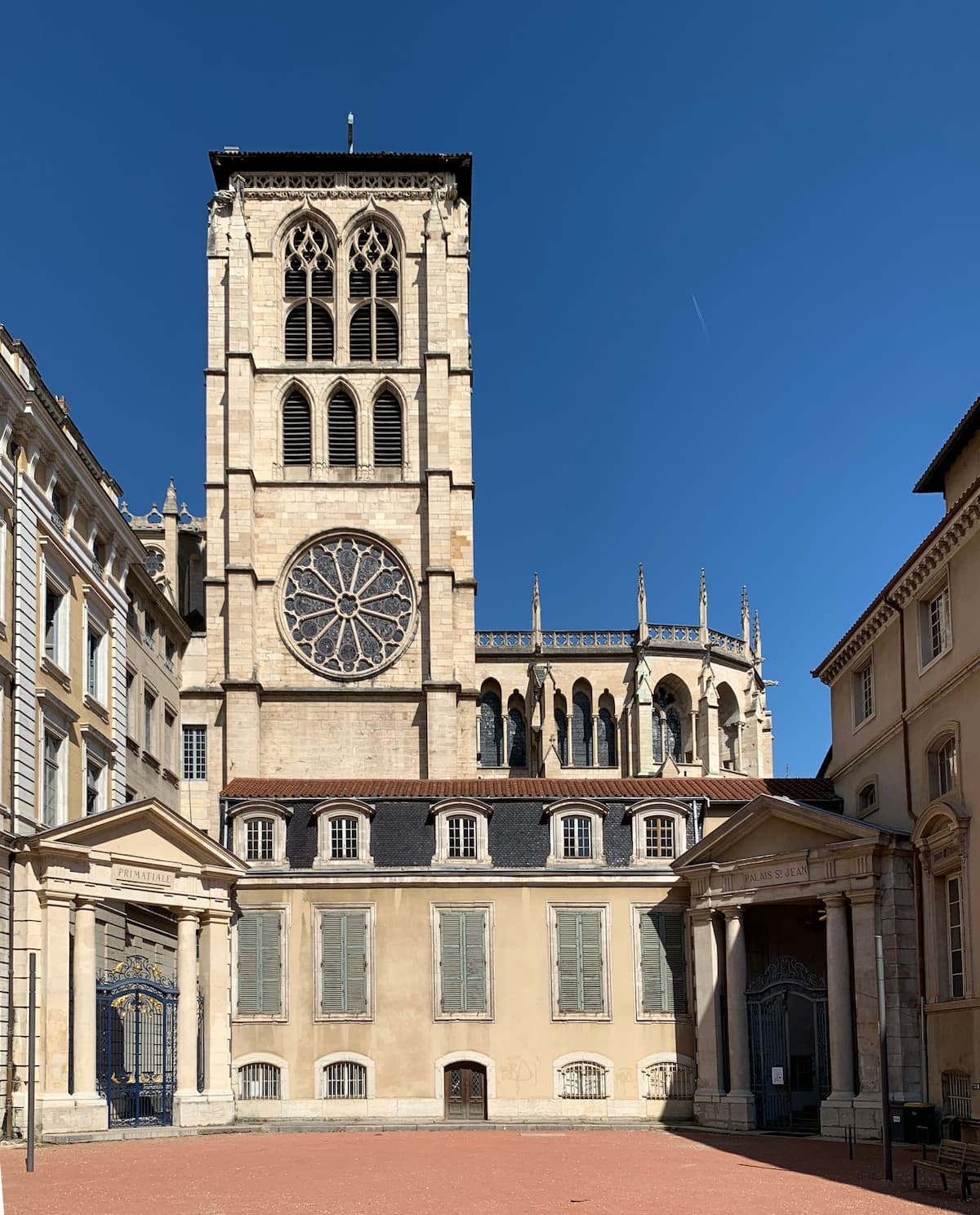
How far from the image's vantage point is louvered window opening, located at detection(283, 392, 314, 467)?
59688 millimetres

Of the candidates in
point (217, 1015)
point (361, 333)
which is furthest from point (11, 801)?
point (361, 333)

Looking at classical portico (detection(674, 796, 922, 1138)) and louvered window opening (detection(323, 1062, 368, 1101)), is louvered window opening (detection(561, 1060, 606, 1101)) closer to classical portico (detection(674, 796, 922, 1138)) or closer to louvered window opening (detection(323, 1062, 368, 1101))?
classical portico (detection(674, 796, 922, 1138))

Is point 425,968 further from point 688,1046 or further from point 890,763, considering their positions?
point 890,763

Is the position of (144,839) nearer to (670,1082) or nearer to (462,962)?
(462,962)

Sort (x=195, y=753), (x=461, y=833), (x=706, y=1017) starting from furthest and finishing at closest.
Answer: (x=195, y=753) < (x=461, y=833) < (x=706, y=1017)

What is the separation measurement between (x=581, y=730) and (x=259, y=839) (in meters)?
28.8

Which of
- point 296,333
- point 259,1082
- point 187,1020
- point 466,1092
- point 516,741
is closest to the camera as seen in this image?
point 187,1020

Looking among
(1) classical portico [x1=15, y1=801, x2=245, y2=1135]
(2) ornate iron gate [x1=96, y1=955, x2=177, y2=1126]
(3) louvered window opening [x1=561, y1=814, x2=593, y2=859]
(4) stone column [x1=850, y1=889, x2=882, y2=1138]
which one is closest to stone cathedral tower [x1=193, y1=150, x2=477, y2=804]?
(3) louvered window opening [x1=561, y1=814, x2=593, y2=859]

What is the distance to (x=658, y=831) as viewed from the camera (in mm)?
41656

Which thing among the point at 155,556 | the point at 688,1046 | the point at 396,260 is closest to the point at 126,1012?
the point at 688,1046

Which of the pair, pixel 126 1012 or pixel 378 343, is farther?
pixel 378 343

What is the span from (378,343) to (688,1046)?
31.2 meters

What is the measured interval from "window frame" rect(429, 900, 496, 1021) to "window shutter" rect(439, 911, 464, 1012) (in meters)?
0.06

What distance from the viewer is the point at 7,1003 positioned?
3181 cm
